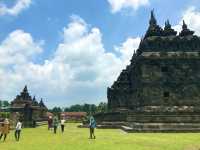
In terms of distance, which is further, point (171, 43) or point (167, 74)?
point (171, 43)

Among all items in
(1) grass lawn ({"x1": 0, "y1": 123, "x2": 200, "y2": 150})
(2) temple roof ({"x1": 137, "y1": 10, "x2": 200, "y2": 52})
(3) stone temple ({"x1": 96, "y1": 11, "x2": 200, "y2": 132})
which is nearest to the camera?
(1) grass lawn ({"x1": 0, "y1": 123, "x2": 200, "y2": 150})

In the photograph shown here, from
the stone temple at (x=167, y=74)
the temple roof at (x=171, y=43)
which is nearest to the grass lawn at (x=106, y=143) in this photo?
the stone temple at (x=167, y=74)

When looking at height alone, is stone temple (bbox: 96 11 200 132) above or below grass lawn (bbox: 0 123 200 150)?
above

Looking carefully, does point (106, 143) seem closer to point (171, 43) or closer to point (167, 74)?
point (167, 74)

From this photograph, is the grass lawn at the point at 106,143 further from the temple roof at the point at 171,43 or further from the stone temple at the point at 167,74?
the temple roof at the point at 171,43

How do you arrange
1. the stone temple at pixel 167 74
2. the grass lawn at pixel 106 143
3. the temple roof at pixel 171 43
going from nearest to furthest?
the grass lawn at pixel 106 143, the stone temple at pixel 167 74, the temple roof at pixel 171 43

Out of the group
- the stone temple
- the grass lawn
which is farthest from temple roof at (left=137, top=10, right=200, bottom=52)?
the grass lawn

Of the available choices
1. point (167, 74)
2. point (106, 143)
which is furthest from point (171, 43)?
point (106, 143)

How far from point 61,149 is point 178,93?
962 inches

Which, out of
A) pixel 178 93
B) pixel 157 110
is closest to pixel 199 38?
pixel 178 93

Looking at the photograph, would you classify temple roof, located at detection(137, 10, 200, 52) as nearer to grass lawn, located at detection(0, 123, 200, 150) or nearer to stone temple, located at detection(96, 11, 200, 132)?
stone temple, located at detection(96, 11, 200, 132)

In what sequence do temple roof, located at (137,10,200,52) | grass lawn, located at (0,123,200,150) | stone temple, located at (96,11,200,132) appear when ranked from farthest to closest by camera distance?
temple roof, located at (137,10,200,52) → stone temple, located at (96,11,200,132) → grass lawn, located at (0,123,200,150)

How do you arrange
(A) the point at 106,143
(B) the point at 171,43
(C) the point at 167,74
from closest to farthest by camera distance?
1. (A) the point at 106,143
2. (C) the point at 167,74
3. (B) the point at 171,43

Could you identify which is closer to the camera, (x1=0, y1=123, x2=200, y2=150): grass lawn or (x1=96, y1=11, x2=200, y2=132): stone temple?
(x1=0, y1=123, x2=200, y2=150): grass lawn
